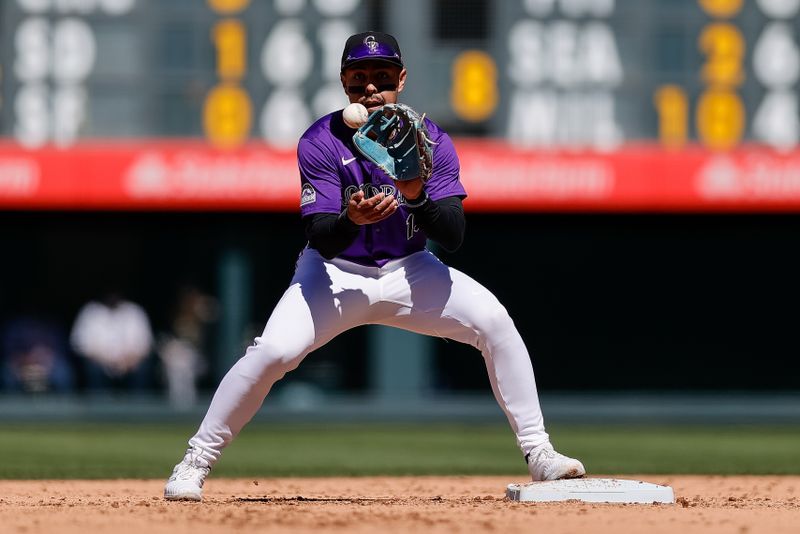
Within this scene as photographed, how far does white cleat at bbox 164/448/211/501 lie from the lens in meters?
4.94

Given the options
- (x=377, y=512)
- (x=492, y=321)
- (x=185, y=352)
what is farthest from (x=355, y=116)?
(x=185, y=352)

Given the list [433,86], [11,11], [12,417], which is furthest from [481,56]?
[12,417]

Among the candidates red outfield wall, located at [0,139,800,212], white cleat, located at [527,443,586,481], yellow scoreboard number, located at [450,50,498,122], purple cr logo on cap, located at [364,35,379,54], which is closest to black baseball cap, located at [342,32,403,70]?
purple cr logo on cap, located at [364,35,379,54]

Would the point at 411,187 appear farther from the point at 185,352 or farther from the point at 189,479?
the point at 185,352

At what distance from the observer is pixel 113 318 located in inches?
617

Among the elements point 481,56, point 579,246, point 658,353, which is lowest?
point 658,353

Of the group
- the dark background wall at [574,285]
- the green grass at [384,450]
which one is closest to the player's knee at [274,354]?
the green grass at [384,450]

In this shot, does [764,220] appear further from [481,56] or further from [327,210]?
[327,210]

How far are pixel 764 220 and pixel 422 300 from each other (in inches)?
516

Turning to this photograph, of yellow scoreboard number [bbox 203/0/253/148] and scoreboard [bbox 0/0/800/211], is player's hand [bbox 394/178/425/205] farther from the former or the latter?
yellow scoreboard number [bbox 203/0/253/148]

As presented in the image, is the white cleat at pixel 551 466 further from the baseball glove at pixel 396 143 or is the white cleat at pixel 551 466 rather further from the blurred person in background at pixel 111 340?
the blurred person in background at pixel 111 340

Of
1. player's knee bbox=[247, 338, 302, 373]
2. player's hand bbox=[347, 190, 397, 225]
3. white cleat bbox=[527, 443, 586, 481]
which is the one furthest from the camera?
white cleat bbox=[527, 443, 586, 481]

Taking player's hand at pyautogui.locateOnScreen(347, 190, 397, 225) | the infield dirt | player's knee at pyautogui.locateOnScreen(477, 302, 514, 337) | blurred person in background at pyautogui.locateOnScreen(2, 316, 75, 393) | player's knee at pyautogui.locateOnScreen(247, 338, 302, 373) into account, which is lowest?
blurred person in background at pyautogui.locateOnScreen(2, 316, 75, 393)

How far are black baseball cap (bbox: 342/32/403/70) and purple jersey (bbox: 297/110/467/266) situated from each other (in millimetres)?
217
